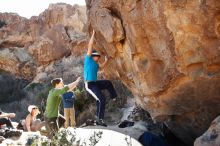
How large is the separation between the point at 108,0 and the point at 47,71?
16711mm

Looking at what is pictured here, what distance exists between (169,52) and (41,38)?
62.4 ft

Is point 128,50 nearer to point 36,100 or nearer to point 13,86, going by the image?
point 36,100

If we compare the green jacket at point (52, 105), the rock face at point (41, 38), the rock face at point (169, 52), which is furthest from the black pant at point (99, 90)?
the rock face at point (41, 38)

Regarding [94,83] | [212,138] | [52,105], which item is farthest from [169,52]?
[52,105]

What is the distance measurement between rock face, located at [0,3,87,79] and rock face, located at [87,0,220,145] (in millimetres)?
15629

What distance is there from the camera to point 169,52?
6965 mm

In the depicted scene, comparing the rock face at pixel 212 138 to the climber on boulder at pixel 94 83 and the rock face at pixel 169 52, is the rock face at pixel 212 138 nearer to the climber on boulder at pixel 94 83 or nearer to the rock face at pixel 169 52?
the rock face at pixel 169 52

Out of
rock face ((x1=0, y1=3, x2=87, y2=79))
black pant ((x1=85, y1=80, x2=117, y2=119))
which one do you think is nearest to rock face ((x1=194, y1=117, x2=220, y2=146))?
black pant ((x1=85, y1=80, x2=117, y2=119))

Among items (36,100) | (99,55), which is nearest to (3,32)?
(36,100)

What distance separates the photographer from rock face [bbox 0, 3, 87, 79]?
81.0 feet

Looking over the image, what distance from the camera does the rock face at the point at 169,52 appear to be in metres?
6.40

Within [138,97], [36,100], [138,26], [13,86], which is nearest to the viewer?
[138,26]

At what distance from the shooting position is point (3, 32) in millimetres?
26578

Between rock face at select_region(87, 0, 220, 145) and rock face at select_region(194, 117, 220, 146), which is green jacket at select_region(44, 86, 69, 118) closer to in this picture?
rock face at select_region(87, 0, 220, 145)
